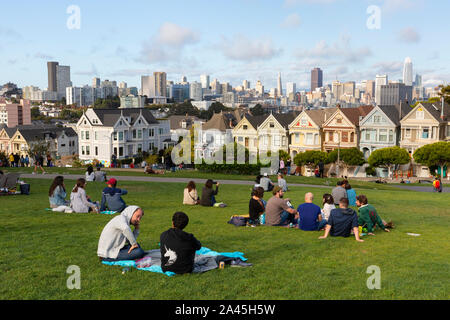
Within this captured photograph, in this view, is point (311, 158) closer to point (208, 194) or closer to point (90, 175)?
point (90, 175)

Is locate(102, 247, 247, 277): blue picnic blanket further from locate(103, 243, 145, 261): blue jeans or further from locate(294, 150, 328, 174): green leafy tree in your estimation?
locate(294, 150, 328, 174): green leafy tree

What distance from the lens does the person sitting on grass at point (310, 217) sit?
14523mm

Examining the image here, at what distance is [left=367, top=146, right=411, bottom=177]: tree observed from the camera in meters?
58.9

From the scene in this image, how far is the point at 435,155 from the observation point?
56281mm

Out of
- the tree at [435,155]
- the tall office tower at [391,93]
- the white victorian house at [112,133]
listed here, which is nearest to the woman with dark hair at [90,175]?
the tree at [435,155]

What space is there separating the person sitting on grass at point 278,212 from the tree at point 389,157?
4751 cm

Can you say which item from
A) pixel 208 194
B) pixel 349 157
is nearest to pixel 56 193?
pixel 208 194

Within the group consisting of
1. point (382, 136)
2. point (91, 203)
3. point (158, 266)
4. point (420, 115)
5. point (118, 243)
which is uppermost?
point (420, 115)

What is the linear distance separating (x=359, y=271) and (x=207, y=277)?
336 centimetres

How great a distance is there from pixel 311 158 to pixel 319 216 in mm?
50590

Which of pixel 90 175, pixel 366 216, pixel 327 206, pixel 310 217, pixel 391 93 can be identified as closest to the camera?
pixel 366 216

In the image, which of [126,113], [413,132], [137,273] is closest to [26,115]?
[126,113]

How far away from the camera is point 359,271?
33.3 feet

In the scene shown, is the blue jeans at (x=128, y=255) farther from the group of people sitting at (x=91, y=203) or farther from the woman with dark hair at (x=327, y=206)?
the woman with dark hair at (x=327, y=206)
